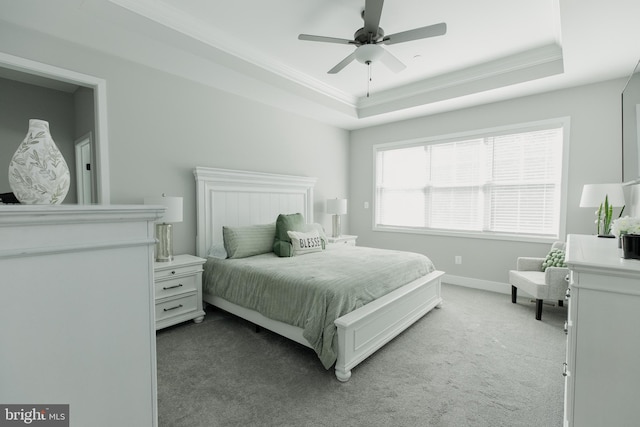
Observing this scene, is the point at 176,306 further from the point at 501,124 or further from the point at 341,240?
the point at 501,124

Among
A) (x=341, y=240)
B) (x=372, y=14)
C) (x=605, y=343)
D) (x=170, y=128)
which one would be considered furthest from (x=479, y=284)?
(x=170, y=128)

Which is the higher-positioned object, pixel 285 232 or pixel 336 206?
pixel 336 206

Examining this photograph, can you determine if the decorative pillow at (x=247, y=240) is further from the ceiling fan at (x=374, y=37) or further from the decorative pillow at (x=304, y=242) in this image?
the ceiling fan at (x=374, y=37)

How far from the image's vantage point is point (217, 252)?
3.27 m

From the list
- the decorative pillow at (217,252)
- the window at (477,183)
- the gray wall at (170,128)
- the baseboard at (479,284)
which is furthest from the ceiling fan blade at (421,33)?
the baseboard at (479,284)

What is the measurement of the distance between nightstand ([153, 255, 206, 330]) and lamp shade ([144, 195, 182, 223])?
0.43 meters

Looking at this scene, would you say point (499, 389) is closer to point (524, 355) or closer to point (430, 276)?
point (524, 355)

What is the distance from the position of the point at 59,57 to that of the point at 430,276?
4022 mm

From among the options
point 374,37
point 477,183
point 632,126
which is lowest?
point 477,183

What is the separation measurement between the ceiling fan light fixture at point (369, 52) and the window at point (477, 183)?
2.37m

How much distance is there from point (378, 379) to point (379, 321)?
0.44m

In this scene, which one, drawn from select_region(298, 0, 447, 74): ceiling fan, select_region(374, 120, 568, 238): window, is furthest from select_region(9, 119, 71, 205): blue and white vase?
select_region(374, 120, 568, 238): window

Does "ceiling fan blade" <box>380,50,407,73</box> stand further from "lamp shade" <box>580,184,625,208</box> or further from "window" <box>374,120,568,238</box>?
"lamp shade" <box>580,184,625,208</box>

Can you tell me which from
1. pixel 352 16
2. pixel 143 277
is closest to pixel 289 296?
pixel 143 277
